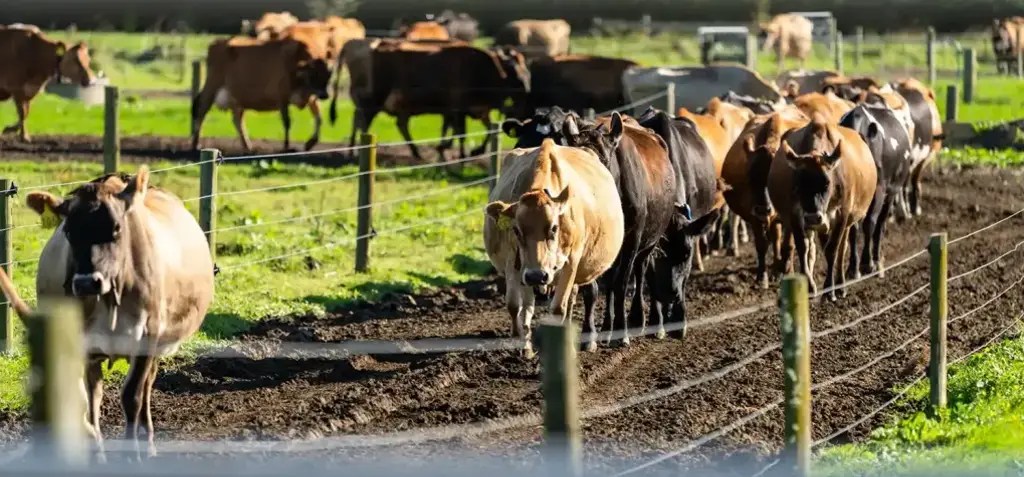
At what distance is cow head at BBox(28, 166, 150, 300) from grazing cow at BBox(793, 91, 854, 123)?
1179 cm

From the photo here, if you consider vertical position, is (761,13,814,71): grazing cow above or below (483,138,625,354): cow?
above

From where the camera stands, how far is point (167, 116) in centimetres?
3062

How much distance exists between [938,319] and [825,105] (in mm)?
9984

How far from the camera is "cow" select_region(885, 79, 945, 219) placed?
68.9ft

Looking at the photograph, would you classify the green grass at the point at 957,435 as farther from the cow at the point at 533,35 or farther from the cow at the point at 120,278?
the cow at the point at 533,35

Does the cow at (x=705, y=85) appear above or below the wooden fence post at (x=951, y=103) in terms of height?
above

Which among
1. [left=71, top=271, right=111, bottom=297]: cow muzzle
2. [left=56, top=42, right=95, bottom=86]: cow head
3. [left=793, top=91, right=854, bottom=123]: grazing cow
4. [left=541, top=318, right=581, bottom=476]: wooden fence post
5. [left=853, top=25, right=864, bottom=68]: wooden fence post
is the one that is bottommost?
[left=71, top=271, right=111, bottom=297]: cow muzzle

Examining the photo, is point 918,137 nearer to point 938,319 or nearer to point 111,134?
point 111,134

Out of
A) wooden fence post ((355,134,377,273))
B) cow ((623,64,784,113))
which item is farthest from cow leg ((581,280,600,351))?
cow ((623,64,784,113))

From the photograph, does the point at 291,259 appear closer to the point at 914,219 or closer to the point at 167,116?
the point at 914,219

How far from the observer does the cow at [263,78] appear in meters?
27.2

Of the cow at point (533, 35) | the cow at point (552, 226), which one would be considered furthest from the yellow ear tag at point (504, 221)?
the cow at point (533, 35)

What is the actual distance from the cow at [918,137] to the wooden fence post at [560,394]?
1648 cm

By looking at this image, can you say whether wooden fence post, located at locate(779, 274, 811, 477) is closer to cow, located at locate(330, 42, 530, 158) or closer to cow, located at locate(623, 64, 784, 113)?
cow, located at locate(623, 64, 784, 113)
